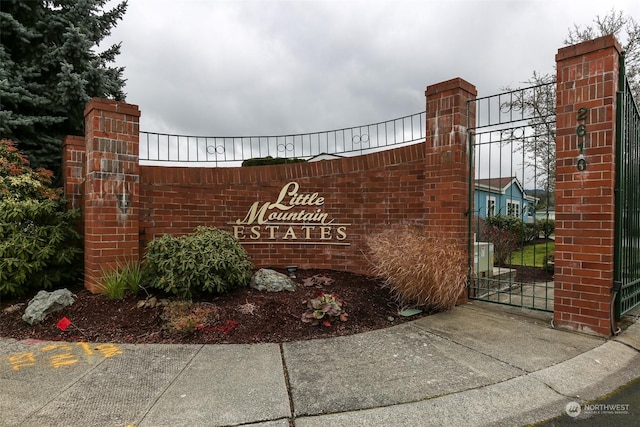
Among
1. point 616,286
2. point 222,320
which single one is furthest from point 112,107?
point 616,286

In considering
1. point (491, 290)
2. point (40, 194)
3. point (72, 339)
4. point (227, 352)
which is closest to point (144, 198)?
point (40, 194)

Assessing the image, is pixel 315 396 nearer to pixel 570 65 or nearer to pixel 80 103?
pixel 570 65

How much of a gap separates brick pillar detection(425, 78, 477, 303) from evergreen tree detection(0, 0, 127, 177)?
649 cm

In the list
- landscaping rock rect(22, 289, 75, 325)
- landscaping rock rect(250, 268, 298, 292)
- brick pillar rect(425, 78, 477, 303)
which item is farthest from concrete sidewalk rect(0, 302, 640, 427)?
brick pillar rect(425, 78, 477, 303)

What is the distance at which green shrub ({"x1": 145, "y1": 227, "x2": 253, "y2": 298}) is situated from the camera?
4414 mm

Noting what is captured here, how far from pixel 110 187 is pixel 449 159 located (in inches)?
181

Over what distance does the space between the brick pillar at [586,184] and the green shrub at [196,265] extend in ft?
12.3

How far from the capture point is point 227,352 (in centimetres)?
336

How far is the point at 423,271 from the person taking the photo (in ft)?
14.3

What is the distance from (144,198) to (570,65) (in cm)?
567

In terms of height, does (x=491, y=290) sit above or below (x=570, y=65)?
below

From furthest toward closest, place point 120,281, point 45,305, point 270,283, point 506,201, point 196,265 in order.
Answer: point 506,201, point 270,283, point 120,281, point 196,265, point 45,305

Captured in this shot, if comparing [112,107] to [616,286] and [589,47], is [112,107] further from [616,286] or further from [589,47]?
[616,286]

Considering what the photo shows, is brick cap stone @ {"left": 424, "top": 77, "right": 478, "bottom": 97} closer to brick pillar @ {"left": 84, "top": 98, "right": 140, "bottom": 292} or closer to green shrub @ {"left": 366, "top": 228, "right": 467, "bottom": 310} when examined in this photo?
green shrub @ {"left": 366, "top": 228, "right": 467, "bottom": 310}
